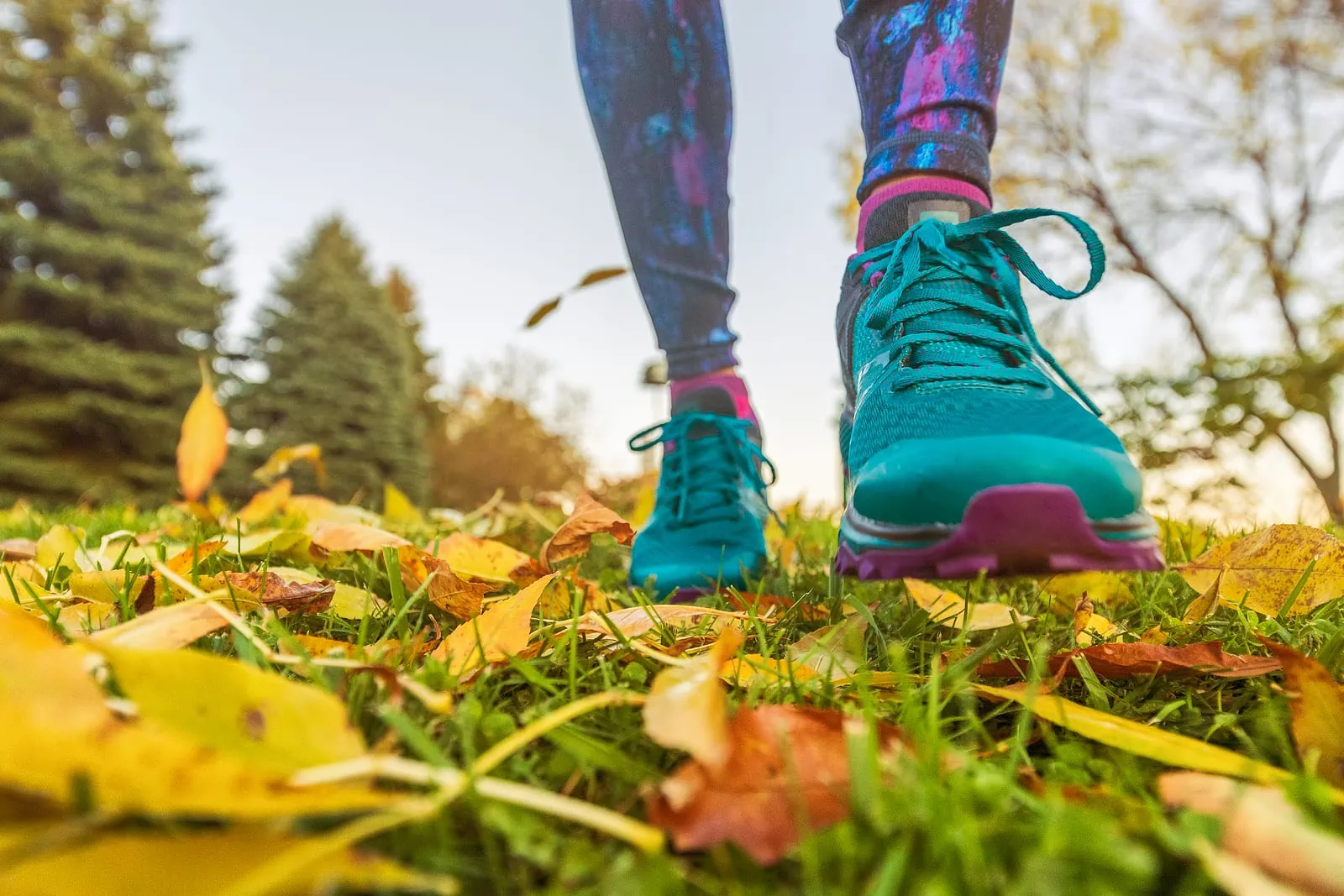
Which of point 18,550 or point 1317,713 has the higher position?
point 18,550

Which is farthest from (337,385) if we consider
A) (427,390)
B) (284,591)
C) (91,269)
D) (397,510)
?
(284,591)

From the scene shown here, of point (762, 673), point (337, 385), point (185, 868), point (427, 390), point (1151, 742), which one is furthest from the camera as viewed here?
point (427, 390)

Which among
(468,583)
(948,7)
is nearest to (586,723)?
(468,583)

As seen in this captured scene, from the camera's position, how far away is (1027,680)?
2.06 ft

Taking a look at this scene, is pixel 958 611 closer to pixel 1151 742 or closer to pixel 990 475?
pixel 990 475

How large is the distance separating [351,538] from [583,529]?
0.33m

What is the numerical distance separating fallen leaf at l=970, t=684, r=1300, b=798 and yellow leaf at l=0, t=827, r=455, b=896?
394mm

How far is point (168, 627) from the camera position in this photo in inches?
21.5

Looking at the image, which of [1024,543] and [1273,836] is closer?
[1273,836]

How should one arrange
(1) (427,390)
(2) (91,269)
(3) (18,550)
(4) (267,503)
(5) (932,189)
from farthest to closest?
(1) (427,390), (2) (91,269), (4) (267,503), (3) (18,550), (5) (932,189)

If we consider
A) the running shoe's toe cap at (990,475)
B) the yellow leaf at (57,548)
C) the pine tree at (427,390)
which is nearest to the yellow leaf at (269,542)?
the yellow leaf at (57,548)

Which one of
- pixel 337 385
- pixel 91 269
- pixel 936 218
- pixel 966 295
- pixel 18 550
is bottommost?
pixel 18 550

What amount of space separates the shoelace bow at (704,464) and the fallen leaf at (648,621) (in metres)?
0.39

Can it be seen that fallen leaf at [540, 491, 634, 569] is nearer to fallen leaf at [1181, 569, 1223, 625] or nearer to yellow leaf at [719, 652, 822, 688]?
yellow leaf at [719, 652, 822, 688]
